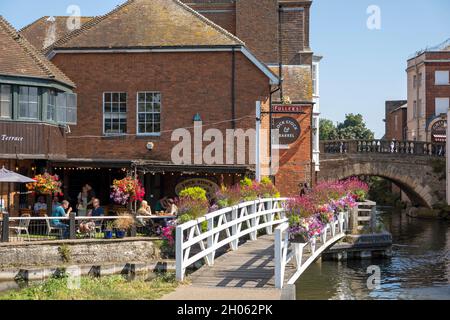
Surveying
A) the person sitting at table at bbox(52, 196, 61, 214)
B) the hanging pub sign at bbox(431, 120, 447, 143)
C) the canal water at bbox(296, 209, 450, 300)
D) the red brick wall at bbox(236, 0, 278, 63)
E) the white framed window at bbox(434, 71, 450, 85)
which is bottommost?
the canal water at bbox(296, 209, 450, 300)

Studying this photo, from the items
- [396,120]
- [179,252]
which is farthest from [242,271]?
[396,120]

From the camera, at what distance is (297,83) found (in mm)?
39812

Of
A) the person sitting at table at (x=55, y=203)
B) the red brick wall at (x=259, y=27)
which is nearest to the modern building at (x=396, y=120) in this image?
the red brick wall at (x=259, y=27)

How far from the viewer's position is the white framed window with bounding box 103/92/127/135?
2953cm

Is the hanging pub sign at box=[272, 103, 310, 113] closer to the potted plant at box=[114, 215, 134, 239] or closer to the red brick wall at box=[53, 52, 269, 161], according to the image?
the red brick wall at box=[53, 52, 269, 161]

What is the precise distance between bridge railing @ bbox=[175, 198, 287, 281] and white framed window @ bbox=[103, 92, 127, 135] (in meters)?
6.85

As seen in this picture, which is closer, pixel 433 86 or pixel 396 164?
pixel 396 164

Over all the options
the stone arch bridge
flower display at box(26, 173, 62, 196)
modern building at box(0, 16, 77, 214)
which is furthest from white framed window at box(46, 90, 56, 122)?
the stone arch bridge

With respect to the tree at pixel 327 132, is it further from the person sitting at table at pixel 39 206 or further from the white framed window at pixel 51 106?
the person sitting at table at pixel 39 206

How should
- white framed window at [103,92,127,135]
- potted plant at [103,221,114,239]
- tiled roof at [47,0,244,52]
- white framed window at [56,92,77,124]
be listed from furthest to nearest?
1. white framed window at [103,92,127,135]
2. tiled roof at [47,0,244,52]
3. white framed window at [56,92,77,124]
4. potted plant at [103,221,114,239]

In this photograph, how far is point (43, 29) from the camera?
39.4m

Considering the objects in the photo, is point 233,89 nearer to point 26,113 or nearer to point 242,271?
point 26,113

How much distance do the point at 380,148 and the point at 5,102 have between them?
28938 millimetres
